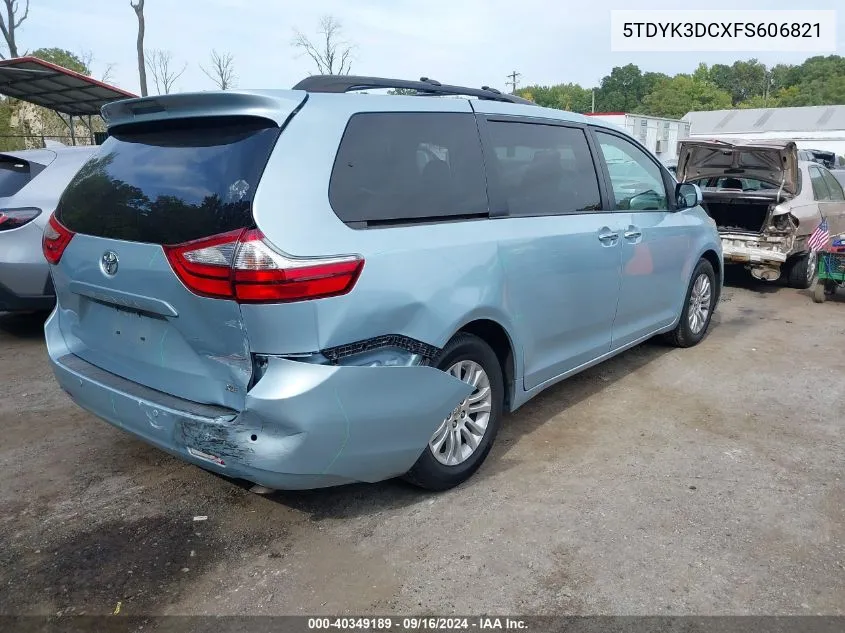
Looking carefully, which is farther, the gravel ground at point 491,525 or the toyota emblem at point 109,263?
the toyota emblem at point 109,263

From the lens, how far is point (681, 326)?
221 inches

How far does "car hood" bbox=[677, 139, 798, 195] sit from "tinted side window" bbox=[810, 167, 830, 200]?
0.54 meters

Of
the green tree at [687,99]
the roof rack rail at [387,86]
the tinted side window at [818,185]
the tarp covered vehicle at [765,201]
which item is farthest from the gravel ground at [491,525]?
the green tree at [687,99]

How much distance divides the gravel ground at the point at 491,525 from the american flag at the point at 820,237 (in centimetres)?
465

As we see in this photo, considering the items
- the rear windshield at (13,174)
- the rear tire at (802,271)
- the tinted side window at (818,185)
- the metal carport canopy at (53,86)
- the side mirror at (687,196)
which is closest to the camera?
the side mirror at (687,196)

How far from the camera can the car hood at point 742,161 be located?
8.32 meters

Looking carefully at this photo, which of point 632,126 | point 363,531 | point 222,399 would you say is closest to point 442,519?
point 363,531

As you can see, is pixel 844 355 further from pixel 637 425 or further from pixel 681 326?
pixel 637 425

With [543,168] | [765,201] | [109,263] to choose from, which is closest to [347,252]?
[109,263]

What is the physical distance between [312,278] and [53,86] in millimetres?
12264

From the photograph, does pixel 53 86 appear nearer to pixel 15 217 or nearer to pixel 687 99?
pixel 15 217

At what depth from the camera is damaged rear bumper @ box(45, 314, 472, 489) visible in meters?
2.48

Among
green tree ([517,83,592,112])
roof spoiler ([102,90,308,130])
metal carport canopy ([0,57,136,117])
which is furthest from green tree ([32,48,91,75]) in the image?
green tree ([517,83,592,112])

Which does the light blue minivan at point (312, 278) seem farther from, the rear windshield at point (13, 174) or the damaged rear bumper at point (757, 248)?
the damaged rear bumper at point (757, 248)
